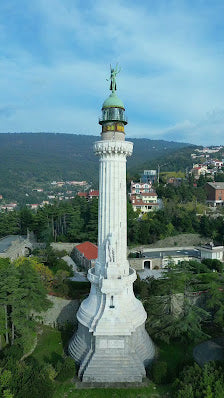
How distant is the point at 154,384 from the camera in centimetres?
1323

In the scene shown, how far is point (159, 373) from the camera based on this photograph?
13.2 meters

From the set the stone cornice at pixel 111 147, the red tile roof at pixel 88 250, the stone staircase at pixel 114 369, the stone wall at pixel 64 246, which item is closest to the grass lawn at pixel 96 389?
the stone staircase at pixel 114 369

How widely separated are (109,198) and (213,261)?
57.3 feet

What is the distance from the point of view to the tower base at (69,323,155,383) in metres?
13.3

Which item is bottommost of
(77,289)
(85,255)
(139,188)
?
(77,289)

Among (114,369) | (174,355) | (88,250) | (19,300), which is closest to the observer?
(114,369)

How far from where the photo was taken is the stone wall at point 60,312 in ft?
61.4

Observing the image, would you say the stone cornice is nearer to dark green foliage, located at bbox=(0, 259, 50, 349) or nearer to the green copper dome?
the green copper dome

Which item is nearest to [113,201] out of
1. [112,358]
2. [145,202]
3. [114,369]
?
[112,358]

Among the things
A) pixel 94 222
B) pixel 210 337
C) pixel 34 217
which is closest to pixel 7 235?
pixel 34 217

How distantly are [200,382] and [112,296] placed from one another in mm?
5213

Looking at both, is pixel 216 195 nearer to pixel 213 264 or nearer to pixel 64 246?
pixel 213 264

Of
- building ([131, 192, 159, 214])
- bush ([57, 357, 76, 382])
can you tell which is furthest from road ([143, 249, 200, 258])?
bush ([57, 357, 76, 382])

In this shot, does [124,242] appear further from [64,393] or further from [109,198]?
[64,393]
